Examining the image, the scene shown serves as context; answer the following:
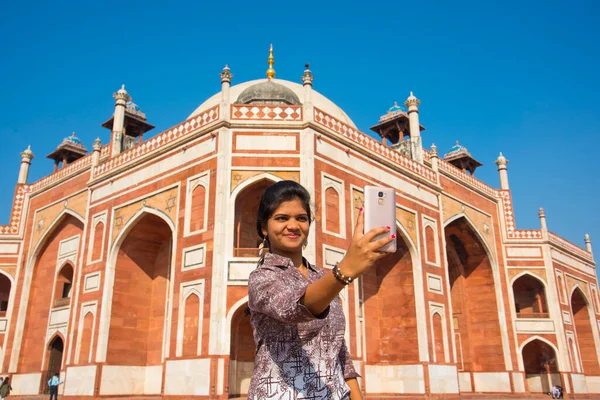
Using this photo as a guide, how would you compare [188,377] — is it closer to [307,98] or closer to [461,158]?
[307,98]

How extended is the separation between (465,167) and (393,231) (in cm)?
2373

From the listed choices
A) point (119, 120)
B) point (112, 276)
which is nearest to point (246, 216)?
point (112, 276)

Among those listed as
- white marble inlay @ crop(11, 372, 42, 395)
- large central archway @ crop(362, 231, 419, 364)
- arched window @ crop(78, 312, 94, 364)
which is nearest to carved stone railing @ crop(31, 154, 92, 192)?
arched window @ crop(78, 312, 94, 364)

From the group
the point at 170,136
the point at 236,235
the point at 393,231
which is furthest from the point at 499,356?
the point at 393,231

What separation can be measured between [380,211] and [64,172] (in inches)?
764

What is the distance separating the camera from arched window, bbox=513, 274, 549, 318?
2141 cm

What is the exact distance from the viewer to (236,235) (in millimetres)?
13352

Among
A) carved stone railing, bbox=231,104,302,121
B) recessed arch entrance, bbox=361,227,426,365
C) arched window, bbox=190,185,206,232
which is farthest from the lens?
recessed arch entrance, bbox=361,227,426,365

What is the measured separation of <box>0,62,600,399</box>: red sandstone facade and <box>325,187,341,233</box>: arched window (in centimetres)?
4

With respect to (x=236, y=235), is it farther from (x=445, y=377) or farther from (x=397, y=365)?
(x=445, y=377)

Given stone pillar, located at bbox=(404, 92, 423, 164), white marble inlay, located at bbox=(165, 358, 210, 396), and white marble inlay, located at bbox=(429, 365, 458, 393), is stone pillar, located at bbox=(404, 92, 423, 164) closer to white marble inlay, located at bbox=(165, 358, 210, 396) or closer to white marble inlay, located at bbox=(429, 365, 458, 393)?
white marble inlay, located at bbox=(429, 365, 458, 393)

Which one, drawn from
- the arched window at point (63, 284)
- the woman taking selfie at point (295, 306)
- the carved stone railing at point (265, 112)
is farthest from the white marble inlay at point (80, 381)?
the woman taking selfie at point (295, 306)

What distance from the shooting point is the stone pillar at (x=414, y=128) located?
17513 mm

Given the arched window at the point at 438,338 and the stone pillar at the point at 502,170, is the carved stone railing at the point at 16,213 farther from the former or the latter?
the stone pillar at the point at 502,170
